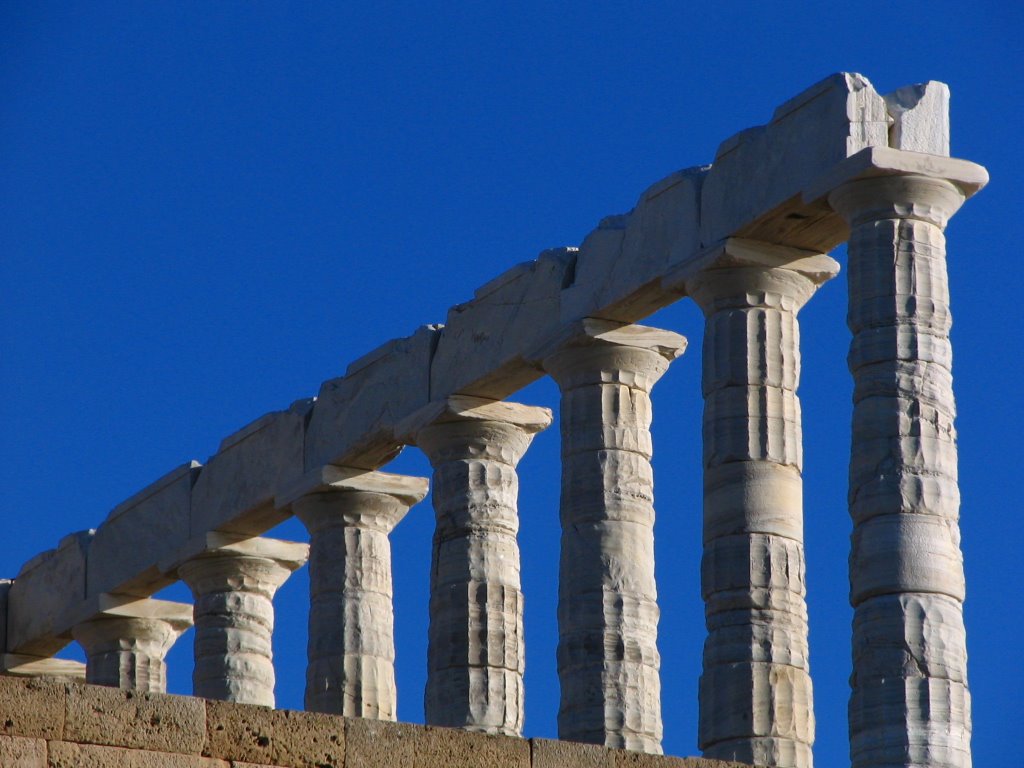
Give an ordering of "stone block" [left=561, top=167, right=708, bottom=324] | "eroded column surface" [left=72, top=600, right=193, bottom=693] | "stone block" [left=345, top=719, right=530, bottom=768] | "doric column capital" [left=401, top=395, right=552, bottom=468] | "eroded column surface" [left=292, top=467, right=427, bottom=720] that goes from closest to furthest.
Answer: "stone block" [left=345, top=719, right=530, bottom=768] → "stone block" [left=561, top=167, right=708, bottom=324] → "doric column capital" [left=401, top=395, right=552, bottom=468] → "eroded column surface" [left=292, top=467, right=427, bottom=720] → "eroded column surface" [left=72, top=600, right=193, bottom=693]

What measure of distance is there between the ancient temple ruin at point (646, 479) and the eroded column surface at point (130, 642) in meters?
0.96

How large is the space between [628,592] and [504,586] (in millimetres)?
3240

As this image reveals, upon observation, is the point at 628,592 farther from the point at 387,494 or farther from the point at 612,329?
the point at 387,494

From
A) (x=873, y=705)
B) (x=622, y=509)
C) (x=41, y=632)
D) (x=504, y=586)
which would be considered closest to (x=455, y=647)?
(x=504, y=586)

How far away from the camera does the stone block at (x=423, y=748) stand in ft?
67.2

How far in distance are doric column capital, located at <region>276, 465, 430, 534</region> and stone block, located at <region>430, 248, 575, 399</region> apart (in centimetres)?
254

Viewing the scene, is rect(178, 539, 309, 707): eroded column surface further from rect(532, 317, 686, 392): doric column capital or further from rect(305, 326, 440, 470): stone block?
rect(532, 317, 686, 392): doric column capital

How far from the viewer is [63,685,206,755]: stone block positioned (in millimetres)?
19750

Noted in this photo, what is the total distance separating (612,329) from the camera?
34.4m

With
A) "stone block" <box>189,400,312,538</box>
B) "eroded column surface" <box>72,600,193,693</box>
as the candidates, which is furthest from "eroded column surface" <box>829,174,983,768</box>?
"eroded column surface" <box>72,600,193,693</box>

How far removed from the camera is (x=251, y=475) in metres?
41.2

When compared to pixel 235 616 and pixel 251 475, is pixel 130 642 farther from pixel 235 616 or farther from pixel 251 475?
pixel 251 475

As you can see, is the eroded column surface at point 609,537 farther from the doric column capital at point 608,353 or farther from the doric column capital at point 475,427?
the doric column capital at point 475,427

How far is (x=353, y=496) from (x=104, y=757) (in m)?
19.7
